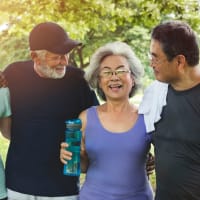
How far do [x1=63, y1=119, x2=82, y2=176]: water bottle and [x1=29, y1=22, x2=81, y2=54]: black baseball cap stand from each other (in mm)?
368

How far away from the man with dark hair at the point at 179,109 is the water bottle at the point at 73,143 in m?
0.32

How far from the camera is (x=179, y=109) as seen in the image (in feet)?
5.39

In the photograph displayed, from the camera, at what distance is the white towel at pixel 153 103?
1.73 m

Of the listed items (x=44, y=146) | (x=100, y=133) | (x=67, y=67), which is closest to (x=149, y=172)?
(x=100, y=133)

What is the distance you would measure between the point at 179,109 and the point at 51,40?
2.14ft

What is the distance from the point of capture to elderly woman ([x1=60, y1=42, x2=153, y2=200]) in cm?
178

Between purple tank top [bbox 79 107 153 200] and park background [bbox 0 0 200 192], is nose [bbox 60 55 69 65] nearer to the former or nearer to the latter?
purple tank top [bbox 79 107 153 200]

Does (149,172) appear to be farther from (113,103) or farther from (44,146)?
(44,146)

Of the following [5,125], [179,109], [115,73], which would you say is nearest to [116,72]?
[115,73]

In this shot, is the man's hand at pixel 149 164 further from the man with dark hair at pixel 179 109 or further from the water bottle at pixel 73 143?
the water bottle at pixel 73 143

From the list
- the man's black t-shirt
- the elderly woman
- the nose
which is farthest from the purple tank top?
the nose

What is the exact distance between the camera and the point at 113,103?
73.5 inches

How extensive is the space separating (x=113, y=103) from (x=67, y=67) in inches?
11.6

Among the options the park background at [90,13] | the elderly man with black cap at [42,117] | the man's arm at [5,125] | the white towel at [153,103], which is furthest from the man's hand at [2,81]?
the park background at [90,13]
